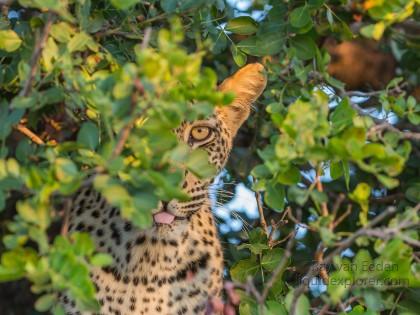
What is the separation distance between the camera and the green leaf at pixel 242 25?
4797mm

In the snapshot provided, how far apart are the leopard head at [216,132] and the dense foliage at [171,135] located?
21 cm

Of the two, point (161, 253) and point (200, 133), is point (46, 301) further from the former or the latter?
point (200, 133)

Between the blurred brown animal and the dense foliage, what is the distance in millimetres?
2986

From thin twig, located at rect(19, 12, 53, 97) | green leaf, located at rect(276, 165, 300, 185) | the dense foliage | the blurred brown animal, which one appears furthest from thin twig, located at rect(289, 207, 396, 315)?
the blurred brown animal

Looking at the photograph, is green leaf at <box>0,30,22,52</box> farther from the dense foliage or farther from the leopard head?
the leopard head

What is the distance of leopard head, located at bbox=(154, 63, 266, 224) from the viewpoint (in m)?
4.88

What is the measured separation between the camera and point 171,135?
3240 mm

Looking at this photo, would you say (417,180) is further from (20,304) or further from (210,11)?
(20,304)

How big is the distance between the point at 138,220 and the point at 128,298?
1.95 meters

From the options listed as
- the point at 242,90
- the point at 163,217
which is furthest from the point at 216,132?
the point at 163,217

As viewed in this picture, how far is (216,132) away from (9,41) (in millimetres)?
1560

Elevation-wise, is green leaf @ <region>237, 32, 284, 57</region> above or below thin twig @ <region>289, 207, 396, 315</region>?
below

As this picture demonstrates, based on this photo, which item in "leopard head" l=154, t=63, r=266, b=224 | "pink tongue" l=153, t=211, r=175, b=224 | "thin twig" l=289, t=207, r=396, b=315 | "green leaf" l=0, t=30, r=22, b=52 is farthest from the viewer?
"leopard head" l=154, t=63, r=266, b=224

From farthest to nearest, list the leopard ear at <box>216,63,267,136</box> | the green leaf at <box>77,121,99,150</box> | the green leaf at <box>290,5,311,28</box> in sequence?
the leopard ear at <box>216,63,267,136</box> < the green leaf at <box>290,5,311,28</box> < the green leaf at <box>77,121,99,150</box>
